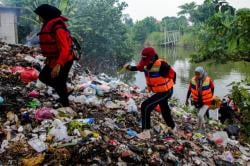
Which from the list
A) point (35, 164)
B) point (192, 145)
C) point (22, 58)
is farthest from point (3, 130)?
point (22, 58)

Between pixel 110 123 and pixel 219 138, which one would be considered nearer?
pixel 110 123

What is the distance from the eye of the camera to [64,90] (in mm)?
5387

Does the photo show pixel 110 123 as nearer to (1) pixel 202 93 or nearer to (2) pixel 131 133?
(2) pixel 131 133

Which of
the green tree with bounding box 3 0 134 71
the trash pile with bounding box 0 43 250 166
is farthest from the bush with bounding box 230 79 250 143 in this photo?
the green tree with bounding box 3 0 134 71

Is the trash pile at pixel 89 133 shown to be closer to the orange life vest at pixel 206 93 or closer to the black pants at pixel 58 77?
the black pants at pixel 58 77

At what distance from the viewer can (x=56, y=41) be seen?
4801 mm

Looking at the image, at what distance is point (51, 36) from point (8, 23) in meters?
17.6

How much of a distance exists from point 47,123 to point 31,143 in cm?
47

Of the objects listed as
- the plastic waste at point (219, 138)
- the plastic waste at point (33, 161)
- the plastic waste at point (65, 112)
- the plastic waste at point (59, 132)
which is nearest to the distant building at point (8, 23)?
the plastic waste at point (219, 138)

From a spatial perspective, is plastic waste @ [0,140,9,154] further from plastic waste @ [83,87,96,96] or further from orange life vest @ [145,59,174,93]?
plastic waste @ [83,87,96,96]

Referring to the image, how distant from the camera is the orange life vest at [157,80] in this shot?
17.5 ft

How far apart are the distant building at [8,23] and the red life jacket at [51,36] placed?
16672mm

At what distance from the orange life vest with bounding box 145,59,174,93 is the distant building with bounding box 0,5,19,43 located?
1671cm

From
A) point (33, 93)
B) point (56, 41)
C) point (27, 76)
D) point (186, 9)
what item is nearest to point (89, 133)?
point (56, 41)
